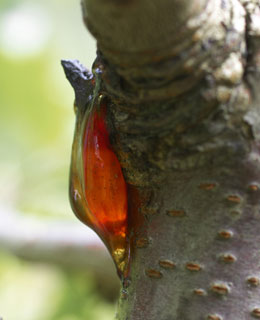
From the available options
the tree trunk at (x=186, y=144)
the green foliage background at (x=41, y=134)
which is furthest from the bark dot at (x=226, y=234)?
the green foliage background at (x=41, y=134)

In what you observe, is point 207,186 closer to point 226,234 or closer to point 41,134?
point 226,234

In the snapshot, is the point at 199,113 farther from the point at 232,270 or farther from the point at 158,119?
the point at 232,270

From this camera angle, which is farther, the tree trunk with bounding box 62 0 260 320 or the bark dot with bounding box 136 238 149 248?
the bark dot with bounding box 136 238 149 248

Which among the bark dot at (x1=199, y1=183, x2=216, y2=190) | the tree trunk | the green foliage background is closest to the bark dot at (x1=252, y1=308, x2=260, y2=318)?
the tree trunk

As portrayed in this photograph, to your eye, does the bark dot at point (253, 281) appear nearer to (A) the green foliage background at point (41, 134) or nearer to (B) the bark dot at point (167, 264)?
(B) the bark dot at point (167, 264)

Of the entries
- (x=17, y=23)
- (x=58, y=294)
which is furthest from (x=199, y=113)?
(x=58, y=294)

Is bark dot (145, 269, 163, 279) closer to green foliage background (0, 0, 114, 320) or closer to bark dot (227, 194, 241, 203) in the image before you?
bark dot (227, 194, 241, 203)
